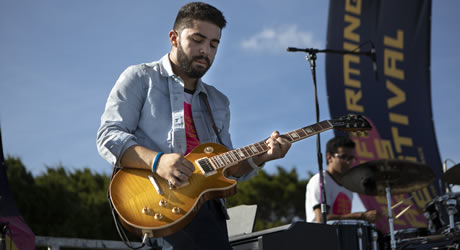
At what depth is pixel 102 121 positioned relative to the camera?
2670mm

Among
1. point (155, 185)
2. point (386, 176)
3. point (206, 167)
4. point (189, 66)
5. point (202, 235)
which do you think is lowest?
point (202, 235)

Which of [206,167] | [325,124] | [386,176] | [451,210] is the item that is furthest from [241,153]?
[451,210]

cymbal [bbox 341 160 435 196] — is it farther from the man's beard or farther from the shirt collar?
the man's beard

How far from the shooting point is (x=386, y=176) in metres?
5.15

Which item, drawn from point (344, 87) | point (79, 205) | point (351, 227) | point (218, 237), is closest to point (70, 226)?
point (79, 205)

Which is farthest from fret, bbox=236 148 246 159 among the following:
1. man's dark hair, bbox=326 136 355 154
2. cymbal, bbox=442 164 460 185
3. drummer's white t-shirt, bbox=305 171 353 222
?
man's dark hair, bbox=326 136 355 154

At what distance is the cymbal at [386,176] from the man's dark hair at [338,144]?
34.6 inches

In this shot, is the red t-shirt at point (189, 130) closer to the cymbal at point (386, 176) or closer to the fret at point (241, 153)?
the fret at point (241, 153)

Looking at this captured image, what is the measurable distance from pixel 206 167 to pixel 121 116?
0.54 m

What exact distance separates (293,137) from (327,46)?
521cm

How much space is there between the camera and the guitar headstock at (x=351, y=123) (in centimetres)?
346

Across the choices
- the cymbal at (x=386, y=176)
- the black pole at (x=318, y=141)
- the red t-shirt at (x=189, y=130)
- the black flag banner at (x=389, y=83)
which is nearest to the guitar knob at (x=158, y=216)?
the red t-shirt at (x=189, y=130)

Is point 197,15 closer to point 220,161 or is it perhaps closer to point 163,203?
point 220,161

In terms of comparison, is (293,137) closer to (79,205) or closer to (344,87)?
(344,87)
